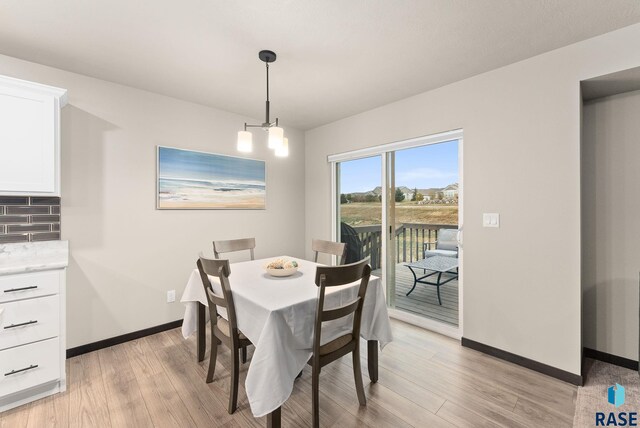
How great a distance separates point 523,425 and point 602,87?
2438mm

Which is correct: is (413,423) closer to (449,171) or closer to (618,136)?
(449,171)

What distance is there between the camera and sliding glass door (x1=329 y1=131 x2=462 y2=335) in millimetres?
2916

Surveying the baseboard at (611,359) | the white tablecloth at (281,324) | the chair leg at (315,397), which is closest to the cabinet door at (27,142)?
the white tablecloth at (281,324)

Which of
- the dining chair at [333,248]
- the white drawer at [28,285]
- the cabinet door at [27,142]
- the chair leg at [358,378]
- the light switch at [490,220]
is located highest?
the cabinet door at [27,142]

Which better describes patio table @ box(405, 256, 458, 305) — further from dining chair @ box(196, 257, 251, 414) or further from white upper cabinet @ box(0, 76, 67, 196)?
white upper cabinet @ box(0, 76, 67, 196)

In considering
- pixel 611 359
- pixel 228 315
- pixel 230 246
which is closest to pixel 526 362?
pixel 611 359

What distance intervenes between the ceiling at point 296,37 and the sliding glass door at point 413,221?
76 centimetres

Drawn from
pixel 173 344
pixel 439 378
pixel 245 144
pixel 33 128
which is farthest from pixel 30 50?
pixel 439 378

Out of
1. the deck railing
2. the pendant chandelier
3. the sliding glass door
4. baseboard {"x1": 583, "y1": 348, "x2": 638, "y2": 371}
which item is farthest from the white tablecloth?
baseboard {"x1": 583, "y1": 348, "x2": 638, "y2": 371}

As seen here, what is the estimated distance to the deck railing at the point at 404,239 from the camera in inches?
124

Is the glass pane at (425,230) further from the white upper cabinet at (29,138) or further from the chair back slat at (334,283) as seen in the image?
the white upper cabinet at (29,138)

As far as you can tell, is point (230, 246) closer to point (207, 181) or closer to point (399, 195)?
point (207, 181)

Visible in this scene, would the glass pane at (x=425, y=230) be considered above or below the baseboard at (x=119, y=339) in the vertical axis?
above

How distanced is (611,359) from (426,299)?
1.54 metres
